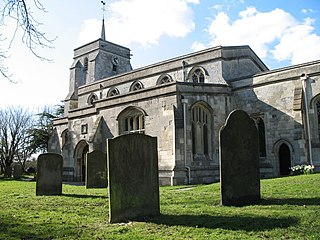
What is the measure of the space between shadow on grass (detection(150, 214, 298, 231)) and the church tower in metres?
29.6

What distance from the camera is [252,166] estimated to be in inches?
288

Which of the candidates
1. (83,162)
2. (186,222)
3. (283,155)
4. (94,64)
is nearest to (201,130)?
(283,155)

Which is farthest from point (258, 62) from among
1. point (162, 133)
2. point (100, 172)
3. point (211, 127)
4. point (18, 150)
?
point (18, 150)

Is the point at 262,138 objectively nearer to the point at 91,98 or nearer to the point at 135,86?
the point at 135,86

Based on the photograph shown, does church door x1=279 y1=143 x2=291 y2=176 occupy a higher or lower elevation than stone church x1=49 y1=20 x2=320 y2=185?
lower

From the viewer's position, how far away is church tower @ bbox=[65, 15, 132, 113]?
3453cm

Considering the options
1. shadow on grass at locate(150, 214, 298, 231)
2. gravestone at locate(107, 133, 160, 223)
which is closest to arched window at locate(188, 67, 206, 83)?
gravestone at locate(107, 133, 160, 223)

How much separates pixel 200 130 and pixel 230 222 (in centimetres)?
1138

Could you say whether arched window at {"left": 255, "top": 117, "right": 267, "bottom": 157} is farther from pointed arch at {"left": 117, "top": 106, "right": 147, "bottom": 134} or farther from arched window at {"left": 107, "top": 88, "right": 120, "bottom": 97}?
arched window at {"left": 107, "top": 88, "right": 120, "bottom": 97}

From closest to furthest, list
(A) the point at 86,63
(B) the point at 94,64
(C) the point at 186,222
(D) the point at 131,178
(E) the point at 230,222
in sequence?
1. (E) the point at 230,222
2. (C) the point at 186,222
3. (D) the point at 131,178
4. (B) the point at 94,64
5. (A) the point at 86,63

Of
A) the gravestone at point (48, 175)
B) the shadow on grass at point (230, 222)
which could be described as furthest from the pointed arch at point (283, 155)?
the shadow on grass at point (230, 222)

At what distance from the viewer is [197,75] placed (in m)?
22.2

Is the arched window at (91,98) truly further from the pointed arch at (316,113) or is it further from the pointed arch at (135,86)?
the pointed arch at (316,113)

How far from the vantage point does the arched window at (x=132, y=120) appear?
700 inches
